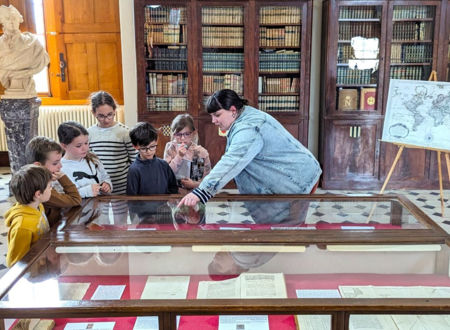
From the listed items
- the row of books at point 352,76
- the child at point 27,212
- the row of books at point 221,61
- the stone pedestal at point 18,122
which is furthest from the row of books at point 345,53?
the child at point 27,212

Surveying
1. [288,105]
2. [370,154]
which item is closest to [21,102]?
[288,105]

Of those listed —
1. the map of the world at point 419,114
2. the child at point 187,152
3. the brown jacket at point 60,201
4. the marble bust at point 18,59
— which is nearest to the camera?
the brown jacket at point 60,201

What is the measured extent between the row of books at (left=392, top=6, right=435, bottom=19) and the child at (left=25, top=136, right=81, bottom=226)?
4.92m

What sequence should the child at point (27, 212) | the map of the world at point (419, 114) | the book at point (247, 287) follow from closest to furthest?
the book at point (247, 287), the child at point (27, 212), the map of the world at point (419, 114)

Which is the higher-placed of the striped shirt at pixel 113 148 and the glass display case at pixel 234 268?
the striped shirt at pixel 113 148

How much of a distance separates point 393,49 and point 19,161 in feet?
15.4

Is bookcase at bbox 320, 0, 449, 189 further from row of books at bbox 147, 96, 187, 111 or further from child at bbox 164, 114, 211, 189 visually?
child at bbox 164, 114, 211, 189

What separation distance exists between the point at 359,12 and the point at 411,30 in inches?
27.5

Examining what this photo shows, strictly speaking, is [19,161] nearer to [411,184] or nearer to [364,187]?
[364,187]

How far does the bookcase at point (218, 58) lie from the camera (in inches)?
234

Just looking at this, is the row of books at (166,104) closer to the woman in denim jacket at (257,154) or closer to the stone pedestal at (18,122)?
the stone pedestal at (18,122)

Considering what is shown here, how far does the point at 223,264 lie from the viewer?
1.91m

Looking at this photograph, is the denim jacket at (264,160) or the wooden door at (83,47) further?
the wooden door at (83,47)

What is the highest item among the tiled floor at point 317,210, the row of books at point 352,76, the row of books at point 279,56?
the row of books at point 279,56
